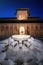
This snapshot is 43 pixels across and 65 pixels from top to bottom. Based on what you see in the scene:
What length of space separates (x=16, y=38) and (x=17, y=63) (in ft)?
4.53

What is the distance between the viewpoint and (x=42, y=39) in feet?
15.8

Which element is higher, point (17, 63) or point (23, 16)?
point (23, 16)

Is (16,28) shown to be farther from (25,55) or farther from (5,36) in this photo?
(25,55)

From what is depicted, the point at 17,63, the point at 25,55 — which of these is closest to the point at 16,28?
the point at 25,55

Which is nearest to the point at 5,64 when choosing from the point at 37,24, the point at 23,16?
the point at 37,24

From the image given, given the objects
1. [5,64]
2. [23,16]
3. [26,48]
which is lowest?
[5,64]

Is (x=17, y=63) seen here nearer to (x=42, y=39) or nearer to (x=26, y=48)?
(x=26, y=48)

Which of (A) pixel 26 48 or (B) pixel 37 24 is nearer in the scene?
(A) pixel 26 48

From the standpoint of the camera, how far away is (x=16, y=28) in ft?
17.1

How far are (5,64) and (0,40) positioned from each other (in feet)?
5.63

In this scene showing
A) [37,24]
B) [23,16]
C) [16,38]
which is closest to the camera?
[16,38]

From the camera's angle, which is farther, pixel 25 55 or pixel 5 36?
pixel 5 36

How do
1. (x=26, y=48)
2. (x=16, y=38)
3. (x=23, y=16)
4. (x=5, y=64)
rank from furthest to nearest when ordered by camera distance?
(x=23, y=16) < (x=16, y=38) < (x=26, y=48) < (x=5, y=64)

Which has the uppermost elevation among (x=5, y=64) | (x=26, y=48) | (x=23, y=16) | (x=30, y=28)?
(x=23, y=16)
